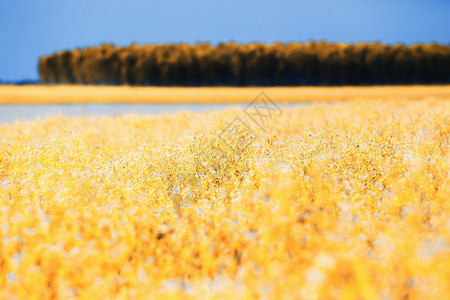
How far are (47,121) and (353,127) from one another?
9.38m

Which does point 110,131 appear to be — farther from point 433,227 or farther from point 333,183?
point 433,227

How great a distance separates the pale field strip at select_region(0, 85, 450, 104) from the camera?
28062mm

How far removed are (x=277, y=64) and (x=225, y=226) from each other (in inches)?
1338

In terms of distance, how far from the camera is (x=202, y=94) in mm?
31578

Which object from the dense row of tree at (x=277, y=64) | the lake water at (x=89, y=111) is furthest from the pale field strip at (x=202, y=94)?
the lake water at (x=89, y=111)

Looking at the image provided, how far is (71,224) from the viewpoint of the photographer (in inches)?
178

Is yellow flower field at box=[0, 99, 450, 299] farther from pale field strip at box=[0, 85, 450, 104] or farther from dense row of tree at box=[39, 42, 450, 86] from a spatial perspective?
dense row of tree at box=[39, 42, 450, 86]

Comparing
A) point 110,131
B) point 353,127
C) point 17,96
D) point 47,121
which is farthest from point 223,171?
point 17,96

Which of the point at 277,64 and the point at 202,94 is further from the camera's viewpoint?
the point at 277,64

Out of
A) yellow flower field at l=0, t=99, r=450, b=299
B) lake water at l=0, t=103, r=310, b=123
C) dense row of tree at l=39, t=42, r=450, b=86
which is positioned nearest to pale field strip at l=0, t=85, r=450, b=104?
dense row of tree at l=39, t=42, r=450, b=86

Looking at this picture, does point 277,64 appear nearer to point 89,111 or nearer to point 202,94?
point 202,94

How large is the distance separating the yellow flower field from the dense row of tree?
29921 mm

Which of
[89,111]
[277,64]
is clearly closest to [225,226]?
[89,111]

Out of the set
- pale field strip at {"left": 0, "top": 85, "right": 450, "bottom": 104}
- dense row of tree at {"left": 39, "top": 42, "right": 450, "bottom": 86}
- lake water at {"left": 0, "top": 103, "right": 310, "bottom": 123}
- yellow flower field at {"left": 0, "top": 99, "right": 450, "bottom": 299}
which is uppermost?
dense row of tree at {"left": 39, "top": 42, "right": 450, "bottom": 86}
